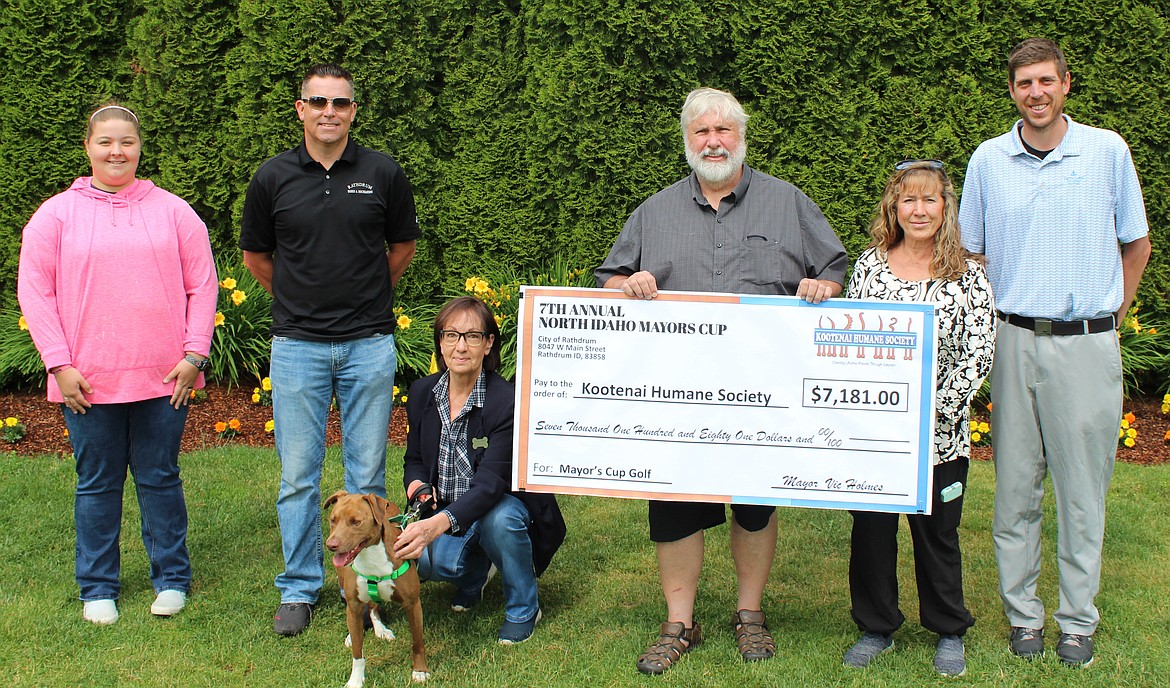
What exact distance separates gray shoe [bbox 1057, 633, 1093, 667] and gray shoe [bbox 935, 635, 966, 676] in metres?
0.41

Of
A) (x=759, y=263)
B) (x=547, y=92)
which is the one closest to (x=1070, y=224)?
(x=759, y=263)

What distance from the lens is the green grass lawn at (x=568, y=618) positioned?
4152 mm

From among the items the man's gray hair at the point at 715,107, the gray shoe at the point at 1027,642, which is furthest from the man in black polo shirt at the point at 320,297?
the gray shoe at the point at 1027,642

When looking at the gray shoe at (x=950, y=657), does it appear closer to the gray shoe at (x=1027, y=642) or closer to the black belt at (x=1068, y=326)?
the gray shoe at (x=1027, y=642)

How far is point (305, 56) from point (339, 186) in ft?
11.9

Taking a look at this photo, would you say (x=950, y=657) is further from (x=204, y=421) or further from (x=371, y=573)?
(x=204, y=421)

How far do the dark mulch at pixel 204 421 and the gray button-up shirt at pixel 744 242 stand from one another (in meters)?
3.53

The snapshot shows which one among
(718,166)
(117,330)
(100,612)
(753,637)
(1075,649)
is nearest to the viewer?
(718,166)

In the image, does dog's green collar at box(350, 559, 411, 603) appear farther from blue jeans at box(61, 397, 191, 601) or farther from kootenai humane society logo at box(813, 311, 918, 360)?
kootenai humane society logo at box(813, 311, 918, 360)

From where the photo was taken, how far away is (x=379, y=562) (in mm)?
4012

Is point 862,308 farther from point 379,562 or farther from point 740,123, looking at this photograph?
point 379,562

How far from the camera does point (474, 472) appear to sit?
444cm

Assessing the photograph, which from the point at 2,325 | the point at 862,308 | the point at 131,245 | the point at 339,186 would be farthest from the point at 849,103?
the point at 2,325

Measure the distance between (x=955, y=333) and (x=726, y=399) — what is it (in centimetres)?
93
